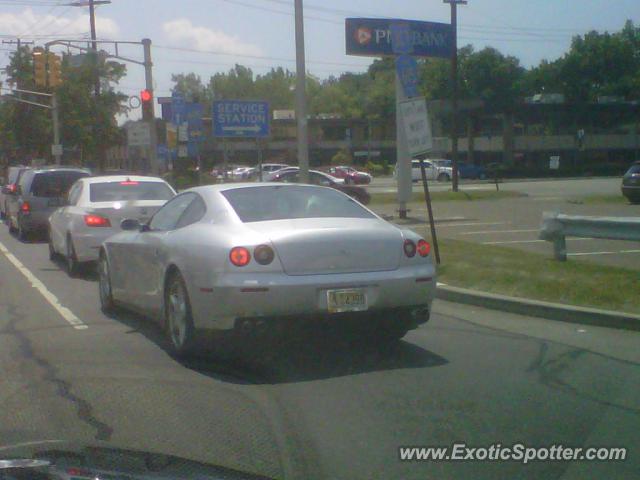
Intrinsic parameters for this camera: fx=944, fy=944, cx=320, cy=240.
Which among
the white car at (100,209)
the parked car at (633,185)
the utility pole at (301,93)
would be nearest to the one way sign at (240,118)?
the utility pole at (301,93)

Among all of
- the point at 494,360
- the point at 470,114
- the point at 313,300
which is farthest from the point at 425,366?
the point at 470,114

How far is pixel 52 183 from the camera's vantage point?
2155 centimetres

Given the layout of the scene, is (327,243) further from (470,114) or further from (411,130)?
(470,114)

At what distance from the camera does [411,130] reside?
13.1 meters

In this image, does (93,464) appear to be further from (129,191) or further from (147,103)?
(147,103)

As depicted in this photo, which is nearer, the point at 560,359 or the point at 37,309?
the point at 560,359

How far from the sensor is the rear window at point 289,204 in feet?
27.0

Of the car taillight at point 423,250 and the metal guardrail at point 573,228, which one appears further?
the metal guardrail at point 573,228

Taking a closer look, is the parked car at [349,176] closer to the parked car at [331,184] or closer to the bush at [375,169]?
the parked car at [331,184]

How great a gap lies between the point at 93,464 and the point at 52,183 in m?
18.7

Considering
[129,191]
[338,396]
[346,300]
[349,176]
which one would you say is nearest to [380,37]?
[129,191]

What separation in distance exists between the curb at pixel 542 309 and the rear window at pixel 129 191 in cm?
507

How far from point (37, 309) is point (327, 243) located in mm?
5061

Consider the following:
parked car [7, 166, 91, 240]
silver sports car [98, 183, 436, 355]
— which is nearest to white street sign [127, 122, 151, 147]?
parked car [7, 166, 91, 240]
